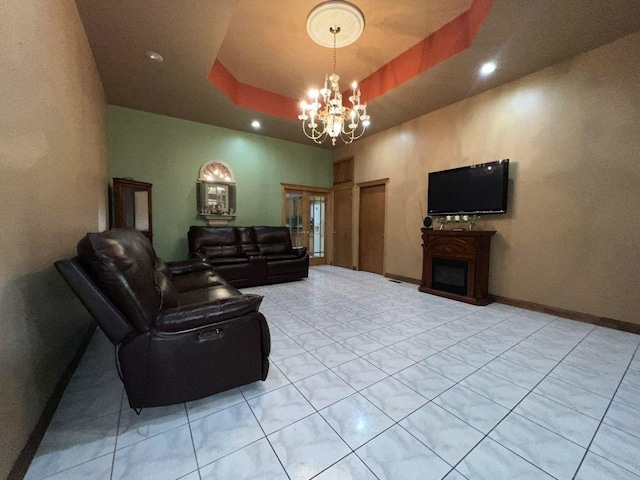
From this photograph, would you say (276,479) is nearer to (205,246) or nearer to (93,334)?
(93,334)

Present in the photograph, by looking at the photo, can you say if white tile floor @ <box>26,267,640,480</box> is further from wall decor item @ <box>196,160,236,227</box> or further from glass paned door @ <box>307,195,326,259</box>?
glass paned door @ <box>307,195,326,259</box>

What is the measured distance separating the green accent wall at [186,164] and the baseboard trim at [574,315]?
14.8 feet

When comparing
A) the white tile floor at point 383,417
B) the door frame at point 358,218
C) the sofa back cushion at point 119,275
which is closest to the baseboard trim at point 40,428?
the white tile floor at point 383,417

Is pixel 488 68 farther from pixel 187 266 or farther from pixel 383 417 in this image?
pixel 187 266

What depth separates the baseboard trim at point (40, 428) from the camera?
1.05 m

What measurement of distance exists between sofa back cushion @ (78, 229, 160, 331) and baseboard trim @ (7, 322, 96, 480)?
627mm

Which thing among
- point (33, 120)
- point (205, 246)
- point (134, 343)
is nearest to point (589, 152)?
point (134, 343)

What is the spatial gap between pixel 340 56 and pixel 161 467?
4.36m

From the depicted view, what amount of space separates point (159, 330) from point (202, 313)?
22 centimetres

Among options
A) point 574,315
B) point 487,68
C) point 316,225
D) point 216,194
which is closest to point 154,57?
point 216,194

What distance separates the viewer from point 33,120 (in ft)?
4.40

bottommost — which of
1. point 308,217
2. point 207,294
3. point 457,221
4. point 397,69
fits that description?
point 207,294

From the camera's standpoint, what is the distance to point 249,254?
179 inches

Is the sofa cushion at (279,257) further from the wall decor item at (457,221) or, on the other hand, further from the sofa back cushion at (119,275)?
the sofa back cushion at (119,275)
